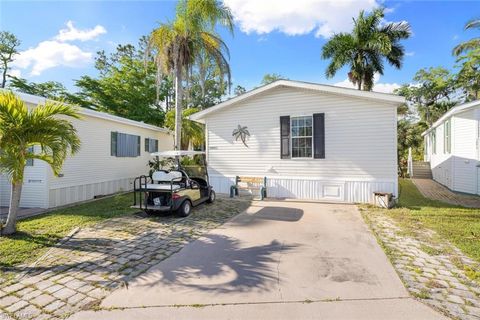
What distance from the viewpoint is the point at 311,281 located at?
327 cm

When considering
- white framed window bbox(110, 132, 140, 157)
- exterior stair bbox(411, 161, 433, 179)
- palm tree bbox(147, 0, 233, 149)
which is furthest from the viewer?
exterior stair bbox(411, 161, 433, 179)

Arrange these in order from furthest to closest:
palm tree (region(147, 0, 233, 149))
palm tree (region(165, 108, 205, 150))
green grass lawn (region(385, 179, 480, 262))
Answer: palm tree (region(165, 108, 205, 150)) → palm tree (region(147, 0, 233, 149)) → green grass lawn (region(385, 179, 480, 262))

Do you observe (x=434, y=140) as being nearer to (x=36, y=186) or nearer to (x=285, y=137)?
(x=285, y=137)

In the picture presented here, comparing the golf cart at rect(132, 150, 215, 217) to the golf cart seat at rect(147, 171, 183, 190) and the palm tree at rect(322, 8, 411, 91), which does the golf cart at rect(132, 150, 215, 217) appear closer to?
the golf cart seat at rect(147, 171, 183, 190)

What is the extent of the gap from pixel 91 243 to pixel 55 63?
72.3ft

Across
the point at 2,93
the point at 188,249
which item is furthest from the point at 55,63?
the point at 188,249

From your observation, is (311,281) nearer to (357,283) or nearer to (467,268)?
(357,283)

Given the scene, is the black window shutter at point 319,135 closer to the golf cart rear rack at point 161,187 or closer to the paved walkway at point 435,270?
the paved walkway at point 435,270

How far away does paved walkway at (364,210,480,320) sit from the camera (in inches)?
106

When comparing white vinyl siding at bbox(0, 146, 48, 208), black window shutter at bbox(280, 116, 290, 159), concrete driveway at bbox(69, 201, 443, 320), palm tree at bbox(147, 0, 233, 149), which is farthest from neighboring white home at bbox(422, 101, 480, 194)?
white vinyl siding at bbox(0, 146, 48, 208)

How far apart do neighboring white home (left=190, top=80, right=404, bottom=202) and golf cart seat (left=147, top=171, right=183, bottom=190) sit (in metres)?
3.68

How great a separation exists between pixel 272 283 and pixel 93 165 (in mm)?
9314

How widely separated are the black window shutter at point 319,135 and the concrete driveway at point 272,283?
3.92 meters

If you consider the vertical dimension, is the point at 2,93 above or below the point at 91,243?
above
